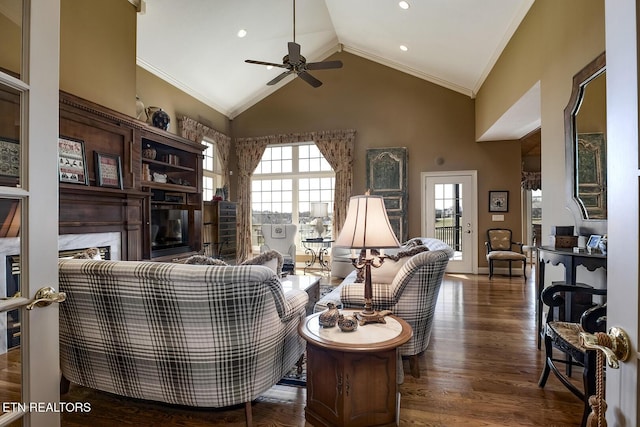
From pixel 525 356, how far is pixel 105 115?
15.6 feet

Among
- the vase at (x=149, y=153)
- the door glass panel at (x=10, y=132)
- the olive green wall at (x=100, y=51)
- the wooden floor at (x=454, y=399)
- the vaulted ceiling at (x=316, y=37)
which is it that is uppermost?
the vaulted ceiling at (x=316, y=37)

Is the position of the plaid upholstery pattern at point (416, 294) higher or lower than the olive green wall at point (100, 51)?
lower

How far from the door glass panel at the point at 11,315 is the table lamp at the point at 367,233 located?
1.29m

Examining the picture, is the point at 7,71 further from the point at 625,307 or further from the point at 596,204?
the point at 596,204

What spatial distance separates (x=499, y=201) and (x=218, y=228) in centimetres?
543

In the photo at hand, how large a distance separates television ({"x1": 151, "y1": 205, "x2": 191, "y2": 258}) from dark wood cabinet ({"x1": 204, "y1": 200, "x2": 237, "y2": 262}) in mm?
1037

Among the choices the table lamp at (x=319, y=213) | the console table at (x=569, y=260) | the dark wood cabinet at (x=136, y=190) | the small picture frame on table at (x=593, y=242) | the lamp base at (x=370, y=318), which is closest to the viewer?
the lamp base at (x=370, y=318)

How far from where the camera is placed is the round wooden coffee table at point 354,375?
5.13ft

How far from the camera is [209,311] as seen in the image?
158 cm

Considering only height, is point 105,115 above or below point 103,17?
below

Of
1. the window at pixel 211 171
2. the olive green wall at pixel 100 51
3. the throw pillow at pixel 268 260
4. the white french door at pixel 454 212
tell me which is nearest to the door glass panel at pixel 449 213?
the white french door at pixel 454 212

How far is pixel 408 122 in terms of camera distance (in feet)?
21.4

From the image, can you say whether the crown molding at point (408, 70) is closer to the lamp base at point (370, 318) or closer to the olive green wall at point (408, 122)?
the olive green wall at point (408, 122)

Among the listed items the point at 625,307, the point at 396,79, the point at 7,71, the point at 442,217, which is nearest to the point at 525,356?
the point at 625,307
